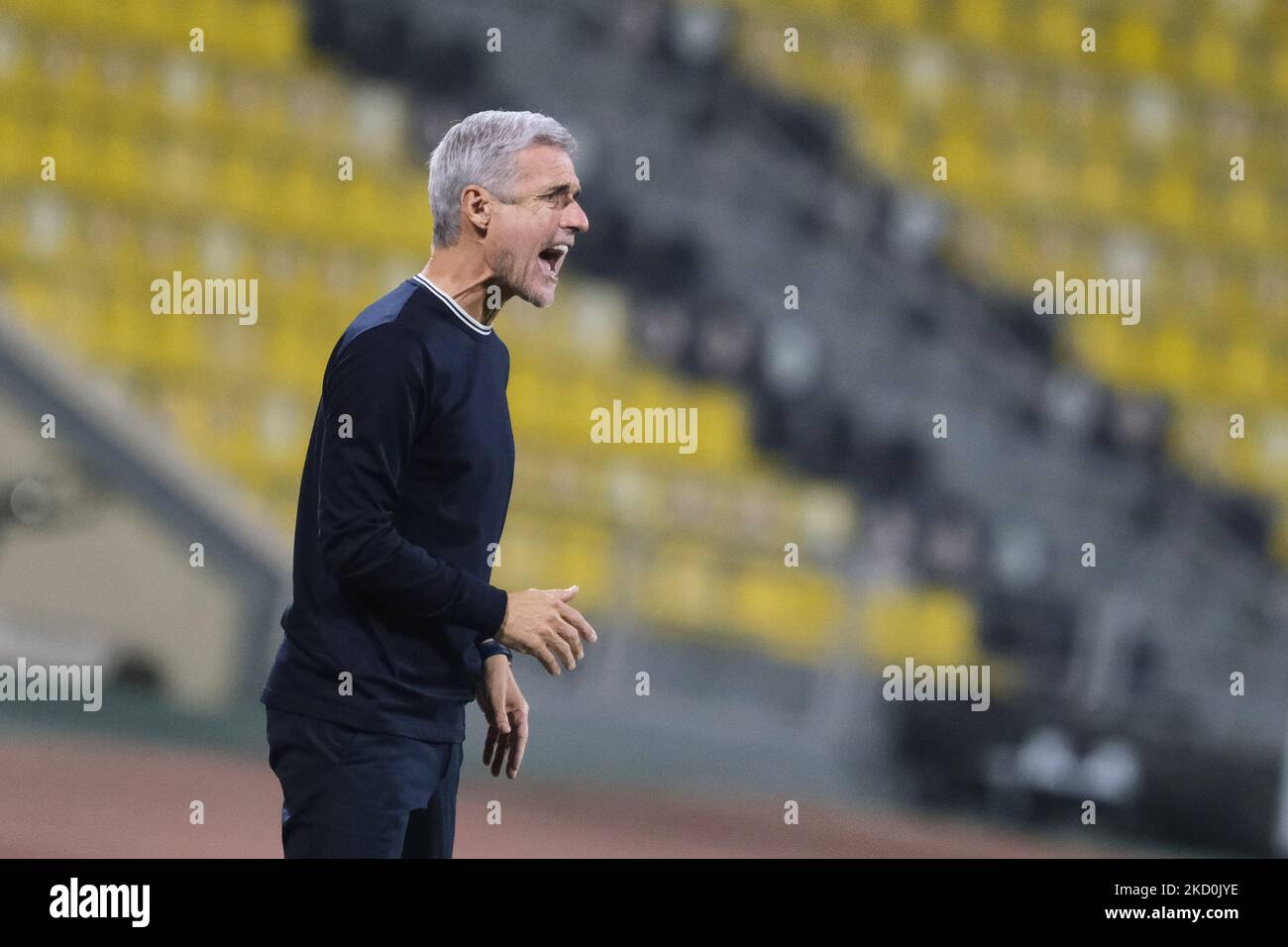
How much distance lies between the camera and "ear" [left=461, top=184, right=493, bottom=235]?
74.7 inches

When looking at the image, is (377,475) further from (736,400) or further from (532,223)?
(736,400)

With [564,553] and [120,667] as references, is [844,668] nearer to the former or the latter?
[564,553]

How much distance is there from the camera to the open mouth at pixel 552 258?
75.4 inches

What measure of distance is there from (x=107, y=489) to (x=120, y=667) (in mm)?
630

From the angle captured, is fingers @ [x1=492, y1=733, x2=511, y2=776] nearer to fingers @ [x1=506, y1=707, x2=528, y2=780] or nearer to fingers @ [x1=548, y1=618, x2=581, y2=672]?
fingers @ [x1=506, y1=707, x2=528, y2=780]

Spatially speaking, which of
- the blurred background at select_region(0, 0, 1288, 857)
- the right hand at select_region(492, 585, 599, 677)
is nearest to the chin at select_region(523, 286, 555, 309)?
the right hand at select_region(492, 585, 599, 677)

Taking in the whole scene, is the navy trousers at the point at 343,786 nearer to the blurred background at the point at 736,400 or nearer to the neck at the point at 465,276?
the neck at the point at 465,276

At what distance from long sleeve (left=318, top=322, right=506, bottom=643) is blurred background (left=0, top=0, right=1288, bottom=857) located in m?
3.14

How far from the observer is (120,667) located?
6.20m

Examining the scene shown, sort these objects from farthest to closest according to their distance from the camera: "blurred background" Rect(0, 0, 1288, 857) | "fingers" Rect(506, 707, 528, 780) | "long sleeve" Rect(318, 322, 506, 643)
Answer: "blurred background" Rect(0, 0, 1288, 857)
"fingers" Rect(506, 707, 528, 780)
"long sleeve" Rect(318, 322, 506, 643)

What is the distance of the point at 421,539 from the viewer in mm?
1851

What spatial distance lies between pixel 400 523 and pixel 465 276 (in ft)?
0.92

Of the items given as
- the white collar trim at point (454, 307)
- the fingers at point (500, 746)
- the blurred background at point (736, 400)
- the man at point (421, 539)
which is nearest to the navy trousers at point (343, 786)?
the man at point (421, 539)

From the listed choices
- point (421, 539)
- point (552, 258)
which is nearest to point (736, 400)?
point (552, 258)
